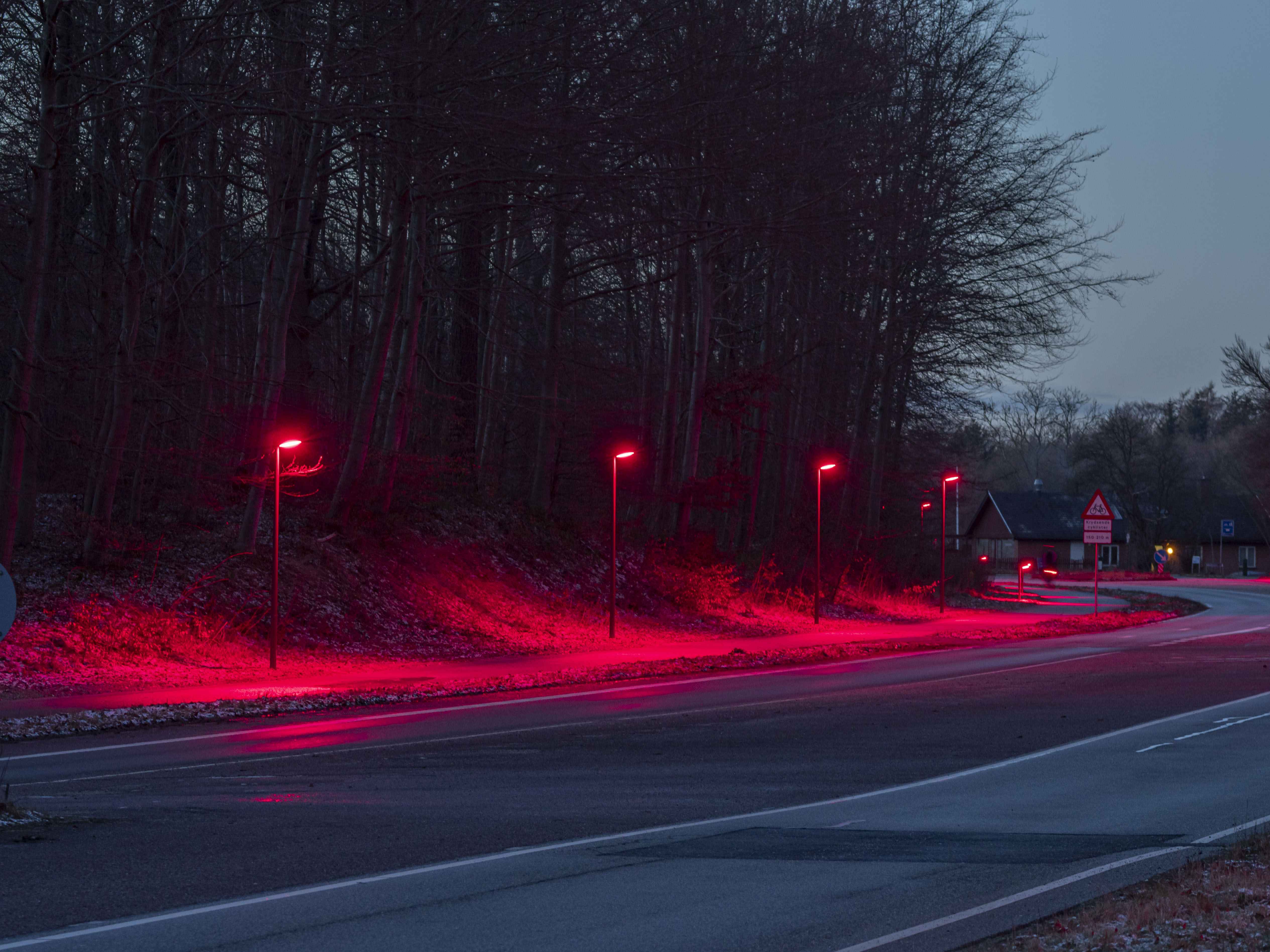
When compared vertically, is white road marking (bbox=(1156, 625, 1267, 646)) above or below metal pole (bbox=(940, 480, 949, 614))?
below

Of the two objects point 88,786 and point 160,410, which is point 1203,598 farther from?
point 88,786

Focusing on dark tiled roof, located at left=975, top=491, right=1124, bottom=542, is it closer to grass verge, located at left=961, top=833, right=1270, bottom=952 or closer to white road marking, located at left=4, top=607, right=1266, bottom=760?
white road marking, located at left=4, top=607, right=1266, bottom=760

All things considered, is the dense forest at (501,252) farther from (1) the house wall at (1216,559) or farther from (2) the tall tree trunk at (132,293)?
(1) the house wall at (1216,559)

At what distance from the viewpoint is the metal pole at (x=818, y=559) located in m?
37.8

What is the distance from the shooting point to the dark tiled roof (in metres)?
110

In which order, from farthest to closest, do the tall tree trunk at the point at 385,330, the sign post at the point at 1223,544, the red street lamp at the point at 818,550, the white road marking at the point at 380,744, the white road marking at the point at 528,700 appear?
the sign post at the point at 1223,544 < the red street lamp at the point at 818,550 < the tall tree trunk at the point at 385,330 < the white road marking at the point at 528,700 < the white road marking at the point at 380,744

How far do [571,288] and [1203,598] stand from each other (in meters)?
36.4

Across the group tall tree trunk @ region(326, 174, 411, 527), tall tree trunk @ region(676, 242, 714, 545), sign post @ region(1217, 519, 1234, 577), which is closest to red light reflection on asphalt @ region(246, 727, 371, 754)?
tall tree trunk @ region(326, 174, 411, 527)

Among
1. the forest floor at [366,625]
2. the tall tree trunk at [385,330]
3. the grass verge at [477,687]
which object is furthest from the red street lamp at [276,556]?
the tall tree trunk at [385,330]

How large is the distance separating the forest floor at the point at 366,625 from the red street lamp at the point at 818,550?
0.83m

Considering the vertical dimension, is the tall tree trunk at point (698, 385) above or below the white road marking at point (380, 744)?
above

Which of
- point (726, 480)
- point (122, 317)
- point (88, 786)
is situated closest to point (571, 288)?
point (726, 480)

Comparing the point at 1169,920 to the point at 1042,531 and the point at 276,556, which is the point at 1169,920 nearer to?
the point at 276,556

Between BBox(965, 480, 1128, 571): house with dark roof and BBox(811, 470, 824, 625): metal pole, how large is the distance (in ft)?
221
